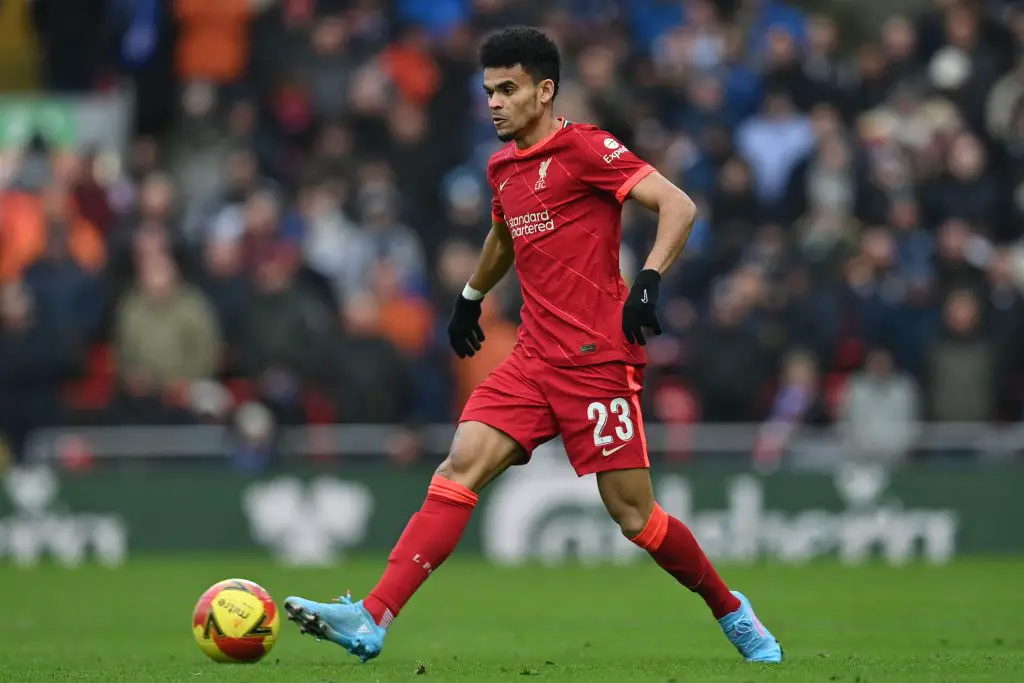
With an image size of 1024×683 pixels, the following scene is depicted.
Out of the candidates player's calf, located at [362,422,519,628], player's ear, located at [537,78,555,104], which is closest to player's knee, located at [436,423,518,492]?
player's calf, located at [362,422,519,628]

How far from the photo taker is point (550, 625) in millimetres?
11883

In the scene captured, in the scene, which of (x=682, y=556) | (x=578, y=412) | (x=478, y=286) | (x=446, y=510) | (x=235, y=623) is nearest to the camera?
(x=446, y=510)

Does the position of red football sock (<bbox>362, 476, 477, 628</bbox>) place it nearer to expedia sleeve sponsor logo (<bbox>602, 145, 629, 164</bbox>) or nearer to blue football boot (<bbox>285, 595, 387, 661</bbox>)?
blue football boot (<bbox>285, 595, 387, 661</bbox>)

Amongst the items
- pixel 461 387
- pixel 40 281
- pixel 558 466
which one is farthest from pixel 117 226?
pixel 558 466

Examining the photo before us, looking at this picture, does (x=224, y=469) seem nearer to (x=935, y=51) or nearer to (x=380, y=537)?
(x=380, y=537)

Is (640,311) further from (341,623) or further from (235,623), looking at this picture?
(235,623)

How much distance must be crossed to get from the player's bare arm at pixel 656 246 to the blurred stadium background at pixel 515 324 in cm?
939

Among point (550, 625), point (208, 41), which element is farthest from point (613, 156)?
point (208, 41)

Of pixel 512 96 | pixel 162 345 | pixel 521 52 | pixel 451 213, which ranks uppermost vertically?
pixel 521 52

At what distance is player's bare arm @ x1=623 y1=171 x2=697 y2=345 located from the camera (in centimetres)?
804

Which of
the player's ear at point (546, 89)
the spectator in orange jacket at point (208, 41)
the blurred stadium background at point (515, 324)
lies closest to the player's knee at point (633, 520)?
the player's ear at point (546, 89)

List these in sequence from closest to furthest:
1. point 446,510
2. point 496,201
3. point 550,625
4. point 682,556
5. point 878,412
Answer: point 446,510 → point 682,556 → point 496,201 → point 550,625 → point 878,412

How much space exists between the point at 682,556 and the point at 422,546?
1.21m

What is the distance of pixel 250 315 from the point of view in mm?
18406
